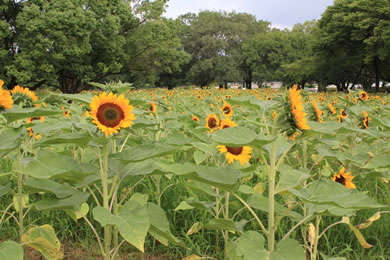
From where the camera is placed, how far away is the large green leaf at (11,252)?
4.50 ft

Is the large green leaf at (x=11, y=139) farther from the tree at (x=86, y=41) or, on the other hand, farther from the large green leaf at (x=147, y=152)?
the tree at (x=86, y=41)

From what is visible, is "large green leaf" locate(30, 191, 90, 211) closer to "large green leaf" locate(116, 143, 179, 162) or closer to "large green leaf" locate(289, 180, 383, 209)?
"large green leaf" locate(116, 143, 179, 162)

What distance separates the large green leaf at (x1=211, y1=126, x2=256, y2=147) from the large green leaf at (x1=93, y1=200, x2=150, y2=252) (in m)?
0.45

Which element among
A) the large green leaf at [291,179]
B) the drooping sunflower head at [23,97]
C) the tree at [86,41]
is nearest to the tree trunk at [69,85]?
the tree at [86,41]

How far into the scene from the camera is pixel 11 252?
139cm

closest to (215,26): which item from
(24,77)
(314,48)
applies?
(314,48)

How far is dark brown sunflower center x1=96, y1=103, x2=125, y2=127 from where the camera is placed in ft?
5.05

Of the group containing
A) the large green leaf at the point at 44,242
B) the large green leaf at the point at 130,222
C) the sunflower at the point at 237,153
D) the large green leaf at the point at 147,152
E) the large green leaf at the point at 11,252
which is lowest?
the large green leaf at the point at 44,242

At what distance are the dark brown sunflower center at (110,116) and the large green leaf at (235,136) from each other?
470mm

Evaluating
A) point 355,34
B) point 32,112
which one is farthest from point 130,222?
point 355,34

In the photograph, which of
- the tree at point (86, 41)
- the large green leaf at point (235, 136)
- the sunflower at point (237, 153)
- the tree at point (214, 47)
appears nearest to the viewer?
the large green leaf at point (235, 136)

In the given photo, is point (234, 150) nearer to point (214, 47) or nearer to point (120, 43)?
point (120, 43)

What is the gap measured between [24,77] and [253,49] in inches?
1318

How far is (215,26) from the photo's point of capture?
45750mm
